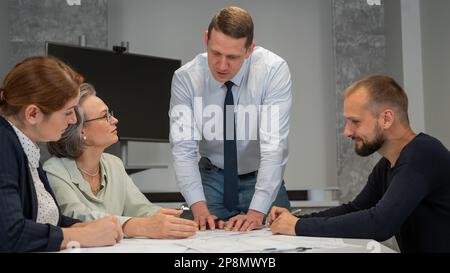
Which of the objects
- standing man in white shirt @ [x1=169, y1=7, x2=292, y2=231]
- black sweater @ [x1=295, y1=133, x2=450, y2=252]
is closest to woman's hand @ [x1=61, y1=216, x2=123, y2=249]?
black sweater @ [x1=295, y1=133, x2=450, y2=252]

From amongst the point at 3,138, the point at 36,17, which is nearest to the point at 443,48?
the point at 36,17

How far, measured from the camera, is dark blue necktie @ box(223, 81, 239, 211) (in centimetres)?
236

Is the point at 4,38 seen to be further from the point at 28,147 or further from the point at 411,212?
the point at 411,212

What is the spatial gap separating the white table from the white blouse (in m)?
0.22

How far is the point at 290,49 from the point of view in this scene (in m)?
4.88

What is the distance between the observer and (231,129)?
244 cm

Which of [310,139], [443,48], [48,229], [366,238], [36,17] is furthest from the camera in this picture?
[310,139]

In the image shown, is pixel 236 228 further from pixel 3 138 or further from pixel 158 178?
pixel 158 178

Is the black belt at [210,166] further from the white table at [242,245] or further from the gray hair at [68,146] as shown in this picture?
the white table at [242,245]

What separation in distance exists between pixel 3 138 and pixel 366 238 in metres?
1.01

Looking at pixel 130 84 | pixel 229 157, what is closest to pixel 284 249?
pixel 229 157

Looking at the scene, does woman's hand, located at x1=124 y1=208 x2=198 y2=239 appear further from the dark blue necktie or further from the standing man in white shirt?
the dark blue necktie

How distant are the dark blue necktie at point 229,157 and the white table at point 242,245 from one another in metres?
0.68

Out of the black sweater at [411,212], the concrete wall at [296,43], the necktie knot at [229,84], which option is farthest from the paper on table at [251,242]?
the concrete wall at [296,43]
